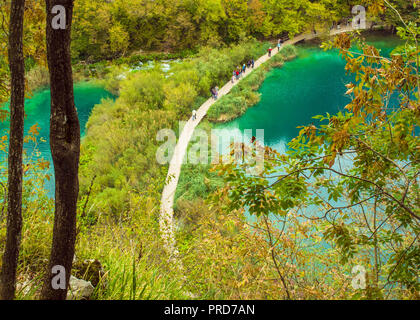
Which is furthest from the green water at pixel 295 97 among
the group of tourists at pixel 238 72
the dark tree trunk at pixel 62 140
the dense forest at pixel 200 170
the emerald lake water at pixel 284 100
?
the dark tree trunk at pixel 62 140

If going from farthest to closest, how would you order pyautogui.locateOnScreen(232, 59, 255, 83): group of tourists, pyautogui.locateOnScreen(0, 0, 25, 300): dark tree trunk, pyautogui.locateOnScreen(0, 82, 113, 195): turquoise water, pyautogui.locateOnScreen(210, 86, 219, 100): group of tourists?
1. pyautogui.locateOnScreen(232, 59, 255, 83): group of tourists
2. pyautogui.locateOnScreen(210, 86, 219, 100): group of tourists
3. pyautogui.locateOnScreen(0, 82, 113, 195): turquoise water
4. pyautogui.locateOnScreen(0, 0, 25, 300): dark tree trunk

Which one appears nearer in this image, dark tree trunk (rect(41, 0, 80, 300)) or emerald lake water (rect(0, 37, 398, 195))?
dark tree trunk (rect(41, 0, 80, 300))

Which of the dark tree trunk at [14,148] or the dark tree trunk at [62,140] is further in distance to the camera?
the dark tree trunk at [14,148]

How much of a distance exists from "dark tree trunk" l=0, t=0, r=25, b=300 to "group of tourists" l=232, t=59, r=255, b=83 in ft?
53.3

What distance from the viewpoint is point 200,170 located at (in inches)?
439

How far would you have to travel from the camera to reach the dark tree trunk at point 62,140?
1980mm

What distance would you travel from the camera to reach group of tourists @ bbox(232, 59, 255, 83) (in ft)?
58.7

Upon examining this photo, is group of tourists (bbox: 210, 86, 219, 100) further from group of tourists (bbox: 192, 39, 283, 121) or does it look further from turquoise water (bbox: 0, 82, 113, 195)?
turquoise water (bbox: 0, 82, 113, 195)

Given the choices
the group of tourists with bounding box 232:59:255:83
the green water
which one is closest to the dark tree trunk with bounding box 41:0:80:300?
the green water

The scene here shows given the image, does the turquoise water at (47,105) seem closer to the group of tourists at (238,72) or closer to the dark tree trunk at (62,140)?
the group of tourists at (238,72)

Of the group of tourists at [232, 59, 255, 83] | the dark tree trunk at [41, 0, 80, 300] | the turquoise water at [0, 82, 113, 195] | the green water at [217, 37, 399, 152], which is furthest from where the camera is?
the group of tourists at [232, 59, 255, 83]
